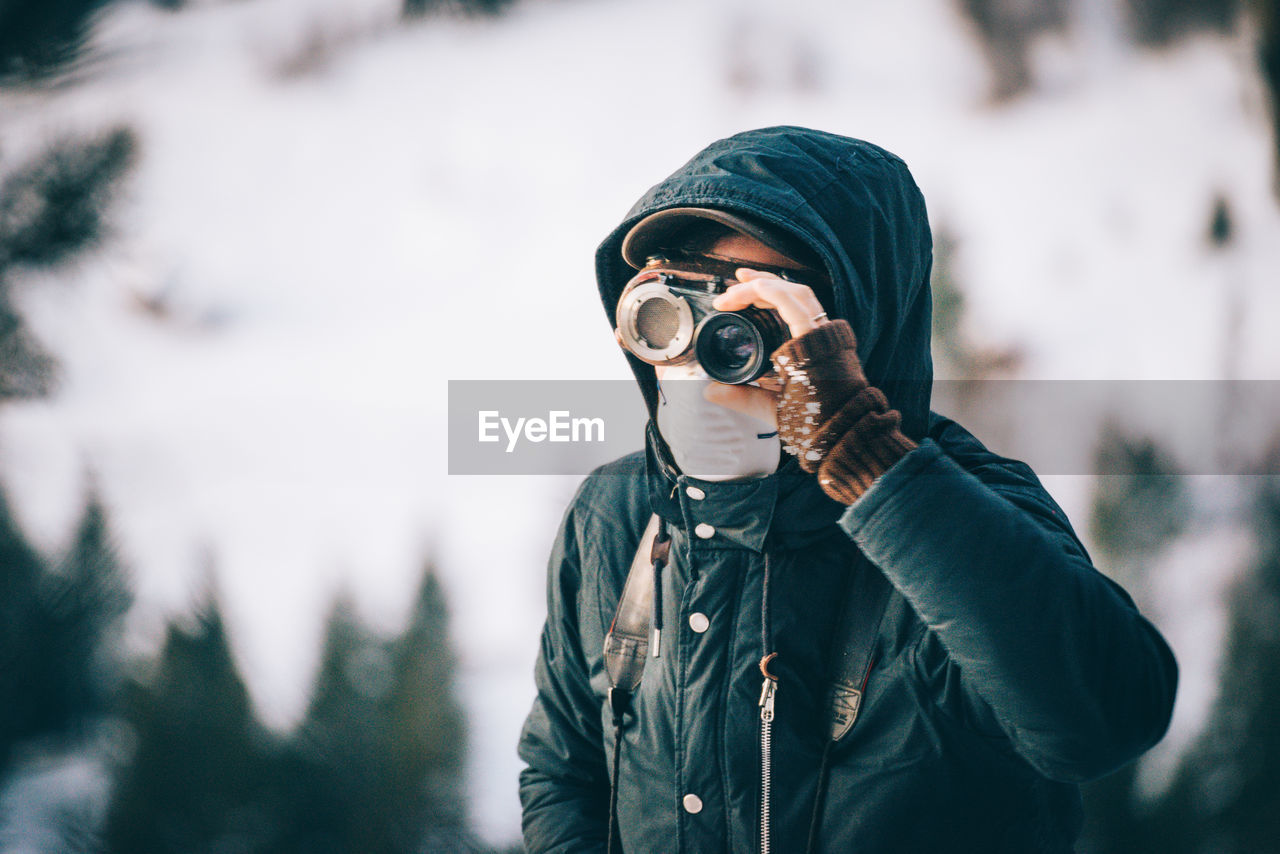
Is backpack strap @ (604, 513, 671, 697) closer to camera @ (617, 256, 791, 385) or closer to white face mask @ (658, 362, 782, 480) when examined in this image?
white face mask @ (658, 362, 782, 480)

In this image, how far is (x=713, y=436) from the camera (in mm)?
865

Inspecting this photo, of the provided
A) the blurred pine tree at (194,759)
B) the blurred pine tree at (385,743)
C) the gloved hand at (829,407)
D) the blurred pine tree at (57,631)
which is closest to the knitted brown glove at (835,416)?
the gloved hand at (829,407)

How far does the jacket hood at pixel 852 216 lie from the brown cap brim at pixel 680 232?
11 millimetres

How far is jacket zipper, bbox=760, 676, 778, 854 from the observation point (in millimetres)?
787

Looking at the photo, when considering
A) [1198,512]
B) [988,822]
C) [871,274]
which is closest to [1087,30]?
[1198,512]

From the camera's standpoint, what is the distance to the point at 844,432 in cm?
71

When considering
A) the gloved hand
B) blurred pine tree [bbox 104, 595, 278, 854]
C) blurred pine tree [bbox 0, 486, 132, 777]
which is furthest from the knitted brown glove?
blurred pine tree [bbox 104, 595, 278, 854]

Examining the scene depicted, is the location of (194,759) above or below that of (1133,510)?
below

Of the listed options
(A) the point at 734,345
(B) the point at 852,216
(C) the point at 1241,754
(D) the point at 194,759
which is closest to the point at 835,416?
(A) the point at 734,345

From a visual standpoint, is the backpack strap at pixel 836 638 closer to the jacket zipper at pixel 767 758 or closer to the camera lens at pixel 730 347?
the jacket zipper at pixel 767 758

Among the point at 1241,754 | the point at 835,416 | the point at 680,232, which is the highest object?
the point at 680,232

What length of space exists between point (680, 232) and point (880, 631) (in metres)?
0.49

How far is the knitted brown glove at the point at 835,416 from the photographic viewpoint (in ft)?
2.29

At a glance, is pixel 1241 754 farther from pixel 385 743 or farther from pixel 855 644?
pixel 385 743
